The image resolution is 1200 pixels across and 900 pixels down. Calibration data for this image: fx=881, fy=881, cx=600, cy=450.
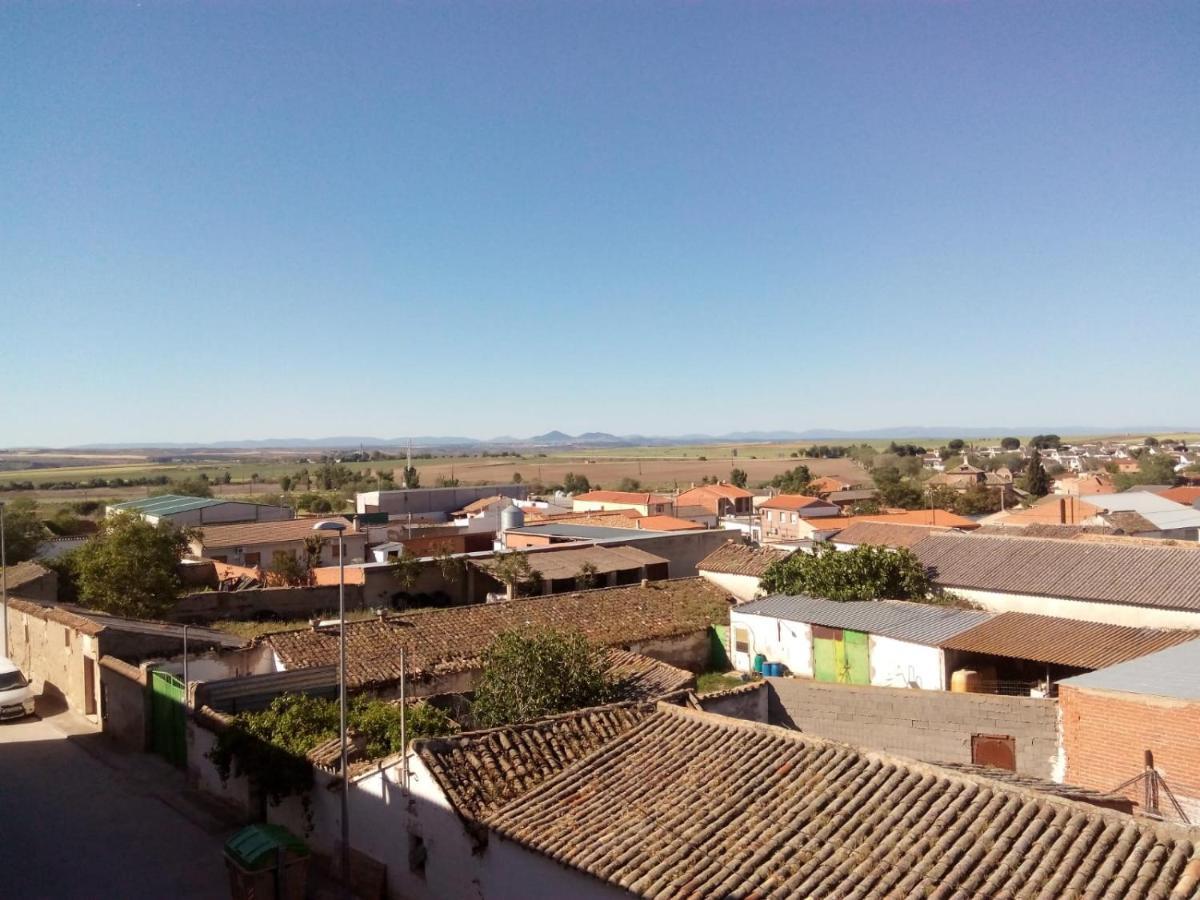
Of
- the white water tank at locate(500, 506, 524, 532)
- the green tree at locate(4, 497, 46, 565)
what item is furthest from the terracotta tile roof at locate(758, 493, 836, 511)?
the green tree at locate(4, 497, 46, 565)

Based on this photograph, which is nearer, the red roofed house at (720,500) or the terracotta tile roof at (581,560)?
the terracotta tile roof at (581,560)

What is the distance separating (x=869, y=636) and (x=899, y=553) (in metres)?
5.75

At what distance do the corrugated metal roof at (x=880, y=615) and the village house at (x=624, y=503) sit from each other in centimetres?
2997

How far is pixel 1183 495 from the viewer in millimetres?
54938

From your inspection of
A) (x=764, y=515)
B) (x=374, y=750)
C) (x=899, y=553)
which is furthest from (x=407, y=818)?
(x=764, y=515)

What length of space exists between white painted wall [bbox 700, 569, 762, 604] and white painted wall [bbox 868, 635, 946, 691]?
6.31 metres

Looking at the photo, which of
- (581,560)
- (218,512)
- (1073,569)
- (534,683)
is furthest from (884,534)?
(218,512)

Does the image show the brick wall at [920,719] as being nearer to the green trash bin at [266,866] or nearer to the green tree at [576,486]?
the green trash bin at [266,866]

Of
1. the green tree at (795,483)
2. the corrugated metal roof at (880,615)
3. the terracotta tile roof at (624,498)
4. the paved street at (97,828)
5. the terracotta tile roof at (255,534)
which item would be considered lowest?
the paved street at (97,828)

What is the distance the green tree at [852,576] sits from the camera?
Result: 24.8m

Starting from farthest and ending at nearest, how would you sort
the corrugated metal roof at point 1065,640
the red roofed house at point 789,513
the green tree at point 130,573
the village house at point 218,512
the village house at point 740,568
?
the red roofed house at point 789,513 → the village house at point 218,512 → the village house at point 740,568 → the green tree at point 130,573 → the corrugated metal roof at point 1065,640

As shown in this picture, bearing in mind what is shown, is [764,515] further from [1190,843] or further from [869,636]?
[1190,843]

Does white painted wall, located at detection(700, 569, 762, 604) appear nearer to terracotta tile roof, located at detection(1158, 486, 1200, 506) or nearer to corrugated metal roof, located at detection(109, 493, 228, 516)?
corrugated metal roof, located at detection(109, 493, 228, 516)

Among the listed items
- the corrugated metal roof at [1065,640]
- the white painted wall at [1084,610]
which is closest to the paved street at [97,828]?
the corrugated metal roof at [1065,640]
